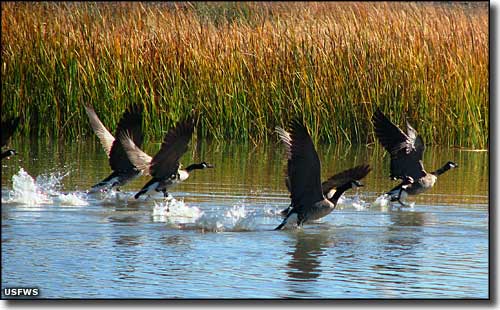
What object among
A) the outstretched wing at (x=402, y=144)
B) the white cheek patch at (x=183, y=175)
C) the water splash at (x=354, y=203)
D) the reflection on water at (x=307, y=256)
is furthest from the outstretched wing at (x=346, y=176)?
the white cheek patch at (x=183, y=175)

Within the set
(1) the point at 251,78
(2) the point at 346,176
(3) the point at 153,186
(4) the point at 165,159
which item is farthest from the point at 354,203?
(1) the point at 251,78

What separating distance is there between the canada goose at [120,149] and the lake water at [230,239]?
18 cm

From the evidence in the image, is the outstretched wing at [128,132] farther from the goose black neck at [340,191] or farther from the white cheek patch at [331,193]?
the goose black neck at [340,191]

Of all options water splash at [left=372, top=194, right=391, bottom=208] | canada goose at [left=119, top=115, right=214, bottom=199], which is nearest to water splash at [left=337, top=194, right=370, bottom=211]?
water splash at [left=372, top=194, right=391, bottom=208]

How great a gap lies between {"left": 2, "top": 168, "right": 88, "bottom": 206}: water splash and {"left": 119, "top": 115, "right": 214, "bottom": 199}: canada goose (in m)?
0.86

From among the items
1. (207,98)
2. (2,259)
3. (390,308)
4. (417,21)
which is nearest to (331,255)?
(390,308)

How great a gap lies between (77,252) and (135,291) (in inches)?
55.2

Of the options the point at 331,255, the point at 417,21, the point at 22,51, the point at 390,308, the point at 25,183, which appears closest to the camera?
the point at 390,308

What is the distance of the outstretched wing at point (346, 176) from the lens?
35.4ft

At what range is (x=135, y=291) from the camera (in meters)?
7.98

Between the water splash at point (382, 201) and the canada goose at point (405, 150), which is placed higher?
A: the canada goose at point (405, 150)

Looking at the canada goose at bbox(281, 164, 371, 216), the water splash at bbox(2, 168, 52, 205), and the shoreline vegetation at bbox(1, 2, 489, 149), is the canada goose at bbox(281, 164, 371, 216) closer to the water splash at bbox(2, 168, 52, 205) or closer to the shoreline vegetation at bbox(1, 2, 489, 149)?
the water splash at bbox(2, 168, 52, 205)

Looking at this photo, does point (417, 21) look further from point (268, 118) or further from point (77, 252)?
point (77, 252)

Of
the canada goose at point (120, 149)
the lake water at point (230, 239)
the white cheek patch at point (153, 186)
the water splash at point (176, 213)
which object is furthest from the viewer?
the canada goose at point (120, 149)
